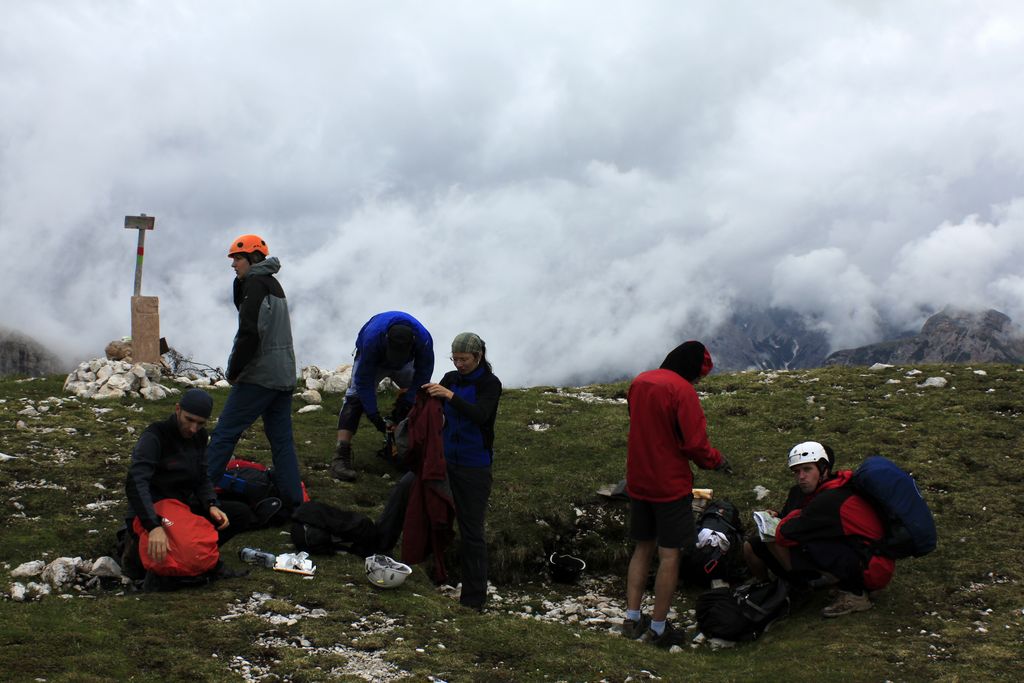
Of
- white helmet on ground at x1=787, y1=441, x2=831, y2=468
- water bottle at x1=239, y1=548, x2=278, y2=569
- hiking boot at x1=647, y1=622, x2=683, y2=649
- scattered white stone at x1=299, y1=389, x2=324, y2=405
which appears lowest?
hiking boot at x1=647, y1=622, x2=683, y2=649

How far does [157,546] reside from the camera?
800cm

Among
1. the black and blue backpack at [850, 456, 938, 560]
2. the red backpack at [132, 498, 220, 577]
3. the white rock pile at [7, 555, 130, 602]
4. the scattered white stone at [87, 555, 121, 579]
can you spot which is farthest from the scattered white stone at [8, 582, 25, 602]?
the black and blue backpack at [850, 456, 938, 560]

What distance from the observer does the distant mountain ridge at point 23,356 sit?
586 feet

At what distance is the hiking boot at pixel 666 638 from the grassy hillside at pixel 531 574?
0.63ft

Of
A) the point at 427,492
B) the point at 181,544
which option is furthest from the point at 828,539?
the point at 181,544

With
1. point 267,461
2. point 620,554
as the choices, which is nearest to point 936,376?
point 620,554

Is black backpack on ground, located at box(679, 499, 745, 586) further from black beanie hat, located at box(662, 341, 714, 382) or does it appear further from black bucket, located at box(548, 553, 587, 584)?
black beanie hat, located at box(662, 341, 714, 382)

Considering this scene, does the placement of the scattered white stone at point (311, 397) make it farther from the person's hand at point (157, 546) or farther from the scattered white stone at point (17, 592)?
the scattered white stone at point (17, 592)

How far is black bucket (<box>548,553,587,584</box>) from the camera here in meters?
11.2

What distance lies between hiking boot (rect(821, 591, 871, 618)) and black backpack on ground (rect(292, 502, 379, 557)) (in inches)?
219

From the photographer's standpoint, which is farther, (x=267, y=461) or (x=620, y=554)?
(x=267, y=461)

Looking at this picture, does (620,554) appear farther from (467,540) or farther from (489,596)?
(467,540)

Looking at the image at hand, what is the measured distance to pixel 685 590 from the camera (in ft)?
35.5

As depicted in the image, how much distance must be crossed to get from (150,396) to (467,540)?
11787mm
